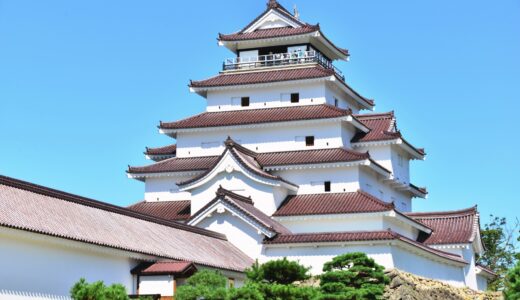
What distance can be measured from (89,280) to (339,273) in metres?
10.2

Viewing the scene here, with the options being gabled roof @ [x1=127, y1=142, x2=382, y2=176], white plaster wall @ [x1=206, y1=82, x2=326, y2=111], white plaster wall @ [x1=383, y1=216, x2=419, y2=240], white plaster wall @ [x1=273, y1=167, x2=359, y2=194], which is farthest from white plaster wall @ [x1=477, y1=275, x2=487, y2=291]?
white plaster wall @ [x1=206, y1=82, x2=326, y2=111]

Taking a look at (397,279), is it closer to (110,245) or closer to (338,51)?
(110,245)

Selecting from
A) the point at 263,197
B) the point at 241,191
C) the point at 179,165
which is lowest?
the point at 263,197

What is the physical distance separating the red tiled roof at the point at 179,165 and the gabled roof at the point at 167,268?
14995 mm

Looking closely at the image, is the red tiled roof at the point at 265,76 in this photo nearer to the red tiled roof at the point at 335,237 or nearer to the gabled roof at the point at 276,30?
the gabled roof at the point at 276,30

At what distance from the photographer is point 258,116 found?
53.4 m

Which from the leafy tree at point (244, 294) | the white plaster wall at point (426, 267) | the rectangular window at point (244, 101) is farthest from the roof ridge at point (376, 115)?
the leafy tree at point (244, 294)

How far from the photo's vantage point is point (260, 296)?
100.0 ft

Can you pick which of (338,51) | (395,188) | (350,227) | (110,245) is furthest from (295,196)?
(110,245)

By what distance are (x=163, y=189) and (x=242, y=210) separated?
30.7 feet

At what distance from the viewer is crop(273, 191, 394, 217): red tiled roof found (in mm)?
47188

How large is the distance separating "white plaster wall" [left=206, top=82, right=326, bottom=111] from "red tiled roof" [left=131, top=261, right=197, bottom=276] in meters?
19.6

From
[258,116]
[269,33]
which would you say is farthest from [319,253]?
[269,33]

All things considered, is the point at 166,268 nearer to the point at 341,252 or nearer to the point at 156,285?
the point at 156,285
